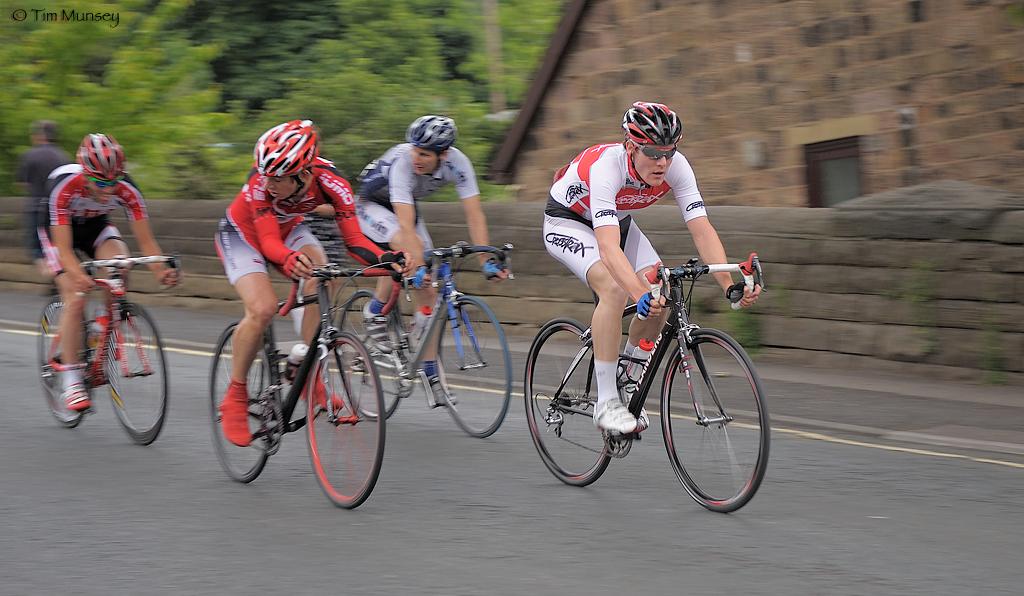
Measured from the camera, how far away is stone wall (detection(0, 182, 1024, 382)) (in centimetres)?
1002

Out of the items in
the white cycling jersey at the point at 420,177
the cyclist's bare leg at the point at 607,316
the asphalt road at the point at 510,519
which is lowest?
the asphalt road at the point at 510,519

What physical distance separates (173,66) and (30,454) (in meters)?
15.2

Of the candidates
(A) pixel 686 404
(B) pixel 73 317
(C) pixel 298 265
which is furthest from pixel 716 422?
(B) pixel 73 317

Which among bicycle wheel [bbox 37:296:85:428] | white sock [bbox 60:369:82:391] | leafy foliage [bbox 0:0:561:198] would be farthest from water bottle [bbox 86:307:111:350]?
leafy foliage [bbox 0:0:561:198]

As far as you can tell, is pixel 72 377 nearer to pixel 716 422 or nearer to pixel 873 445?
pixel 716 422

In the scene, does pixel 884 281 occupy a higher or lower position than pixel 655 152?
lower

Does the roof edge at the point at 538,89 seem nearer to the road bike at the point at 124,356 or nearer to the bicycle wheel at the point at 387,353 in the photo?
the bicycle wheel at the point at 387,353

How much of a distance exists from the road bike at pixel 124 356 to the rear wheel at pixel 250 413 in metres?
0.79

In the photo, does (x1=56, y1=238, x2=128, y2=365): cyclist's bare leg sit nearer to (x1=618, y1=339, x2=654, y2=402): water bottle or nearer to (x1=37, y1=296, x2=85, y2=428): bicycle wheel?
(x1=37, y1=296, x2=85, y2=428): bicycle wheel

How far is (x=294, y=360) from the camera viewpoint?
281 inches

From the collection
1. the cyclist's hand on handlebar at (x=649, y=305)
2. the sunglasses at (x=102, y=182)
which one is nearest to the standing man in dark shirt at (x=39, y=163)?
the sunglasses at (x=102, y=182)

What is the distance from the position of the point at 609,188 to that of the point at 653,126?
41 centimetres

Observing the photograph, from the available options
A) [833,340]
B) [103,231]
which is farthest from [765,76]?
[103,231]

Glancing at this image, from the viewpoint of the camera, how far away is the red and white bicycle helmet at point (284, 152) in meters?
6.67
